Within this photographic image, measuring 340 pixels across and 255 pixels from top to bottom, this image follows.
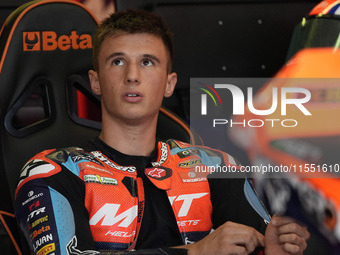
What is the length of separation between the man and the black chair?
0.13 m

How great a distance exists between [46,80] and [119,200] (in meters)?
0.45

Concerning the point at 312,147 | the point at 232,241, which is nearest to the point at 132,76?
the point at 232,241

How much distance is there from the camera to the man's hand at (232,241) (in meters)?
0.91

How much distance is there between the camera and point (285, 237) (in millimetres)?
855

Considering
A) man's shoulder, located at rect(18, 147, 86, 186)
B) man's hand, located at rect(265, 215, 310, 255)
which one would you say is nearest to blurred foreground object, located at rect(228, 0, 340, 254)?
man's hand, located at rect(265, 215, 310, 255)

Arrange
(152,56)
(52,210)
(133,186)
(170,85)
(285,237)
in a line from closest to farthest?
(285,237), (52,210), (133,186), (152,56), (170,85)

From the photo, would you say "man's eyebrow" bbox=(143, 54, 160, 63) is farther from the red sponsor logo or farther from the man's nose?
the red sponsor logo

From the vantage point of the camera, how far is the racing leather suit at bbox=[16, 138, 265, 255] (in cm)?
99

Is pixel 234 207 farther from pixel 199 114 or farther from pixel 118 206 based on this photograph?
pixel 199 114

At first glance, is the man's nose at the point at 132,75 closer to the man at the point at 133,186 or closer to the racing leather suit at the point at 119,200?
the man at the point at 133,186

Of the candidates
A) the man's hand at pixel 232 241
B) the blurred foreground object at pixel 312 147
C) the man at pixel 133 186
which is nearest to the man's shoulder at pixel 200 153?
the man at pixel 133 186

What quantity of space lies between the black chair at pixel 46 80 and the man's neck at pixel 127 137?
161mm

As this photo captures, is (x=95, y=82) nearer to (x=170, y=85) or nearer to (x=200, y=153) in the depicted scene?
(x=170, y=85)

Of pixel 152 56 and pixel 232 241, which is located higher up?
pixel 152 56
